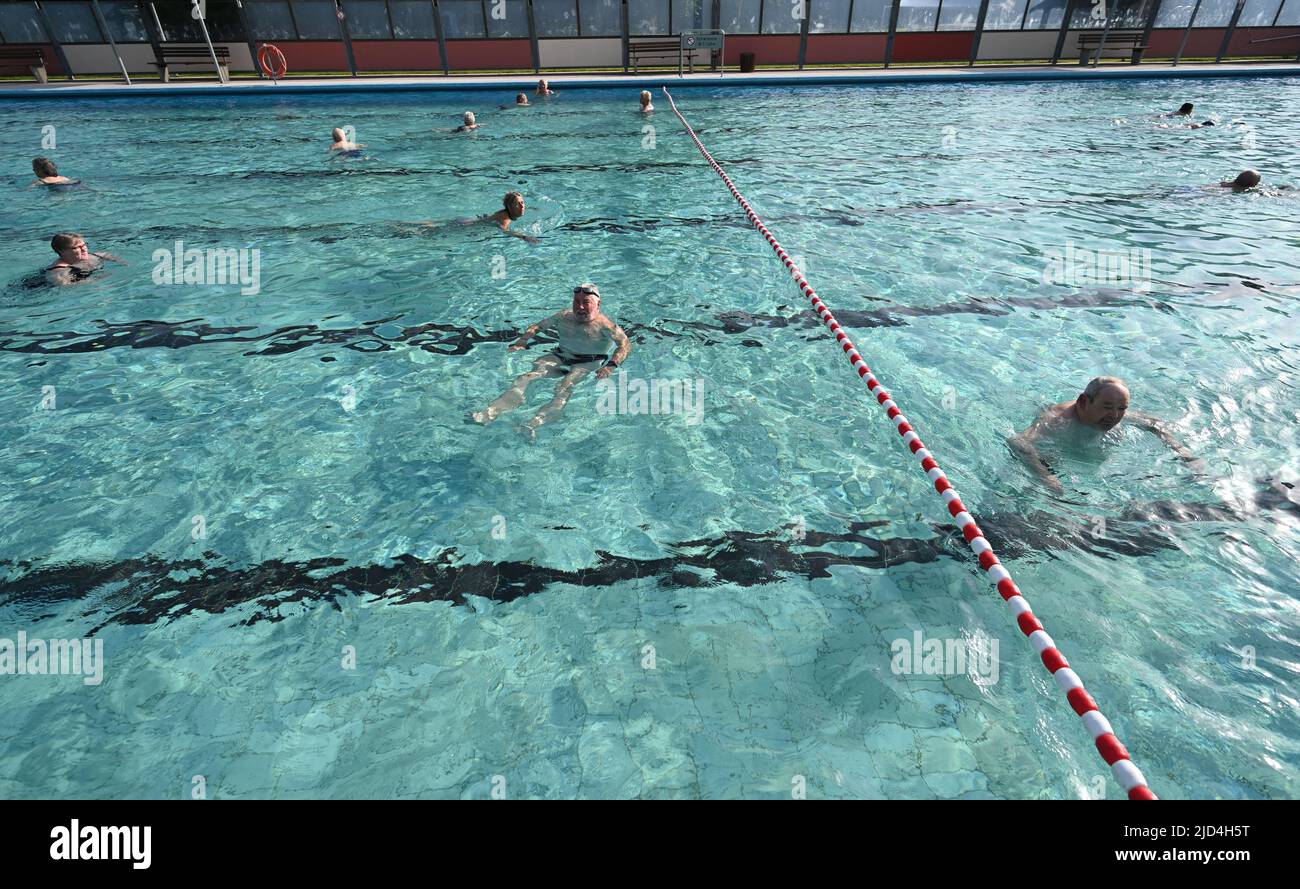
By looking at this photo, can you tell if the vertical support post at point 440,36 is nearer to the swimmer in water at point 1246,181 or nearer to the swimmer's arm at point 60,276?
the swimmer's arm at point 60,276

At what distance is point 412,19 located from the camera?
21.0m

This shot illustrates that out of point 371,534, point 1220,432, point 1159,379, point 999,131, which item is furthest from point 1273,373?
point 999,131

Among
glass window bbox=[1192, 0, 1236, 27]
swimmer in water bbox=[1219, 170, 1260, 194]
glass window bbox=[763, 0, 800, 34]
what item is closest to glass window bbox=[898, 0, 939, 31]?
glass window bbox=[763, 0, 800, 34]

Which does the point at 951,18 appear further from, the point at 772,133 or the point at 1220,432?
the point at 1220,432

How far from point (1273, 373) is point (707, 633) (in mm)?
5106

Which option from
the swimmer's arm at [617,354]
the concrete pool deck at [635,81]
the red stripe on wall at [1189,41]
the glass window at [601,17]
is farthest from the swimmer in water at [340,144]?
the red stripe on wall at [1189,41]

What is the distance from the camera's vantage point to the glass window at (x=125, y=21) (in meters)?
20.2

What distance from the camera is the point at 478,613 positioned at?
3051mm

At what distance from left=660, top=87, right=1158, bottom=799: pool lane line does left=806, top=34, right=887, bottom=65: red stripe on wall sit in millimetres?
20540

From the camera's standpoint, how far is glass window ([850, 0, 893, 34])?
2208 centimetres

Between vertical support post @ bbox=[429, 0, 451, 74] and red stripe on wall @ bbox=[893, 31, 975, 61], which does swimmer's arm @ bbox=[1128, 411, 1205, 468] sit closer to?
vertical support post @ bbox=[429, 0, 451, 74]

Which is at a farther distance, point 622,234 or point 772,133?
point 772,133

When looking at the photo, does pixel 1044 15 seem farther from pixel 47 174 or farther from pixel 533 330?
pixel 47 174

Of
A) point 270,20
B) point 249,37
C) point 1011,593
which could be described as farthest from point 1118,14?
point 249,37
